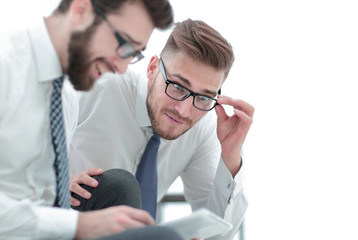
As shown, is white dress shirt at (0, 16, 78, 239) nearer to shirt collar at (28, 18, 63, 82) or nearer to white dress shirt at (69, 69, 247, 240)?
shirt collar at (28, 18, 63, 82)

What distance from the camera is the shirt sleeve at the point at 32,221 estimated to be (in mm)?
1142

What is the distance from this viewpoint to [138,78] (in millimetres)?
2232

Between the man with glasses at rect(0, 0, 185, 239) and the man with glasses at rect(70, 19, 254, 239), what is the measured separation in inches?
23.2

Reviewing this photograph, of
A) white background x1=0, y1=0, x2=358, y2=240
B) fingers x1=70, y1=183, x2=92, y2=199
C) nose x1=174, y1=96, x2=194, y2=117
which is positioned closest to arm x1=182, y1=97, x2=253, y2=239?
nose x1=174, y1=96, x2=194, y2=117

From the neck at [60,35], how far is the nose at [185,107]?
701 mm

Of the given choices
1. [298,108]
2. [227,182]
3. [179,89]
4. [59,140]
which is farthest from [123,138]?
[298,108]

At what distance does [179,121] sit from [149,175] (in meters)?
0.28

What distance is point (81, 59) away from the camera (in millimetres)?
1314

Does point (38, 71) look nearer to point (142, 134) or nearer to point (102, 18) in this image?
point (102, 18)

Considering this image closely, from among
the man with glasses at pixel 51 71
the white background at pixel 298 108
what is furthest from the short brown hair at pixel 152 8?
the white background at pixel 298 108

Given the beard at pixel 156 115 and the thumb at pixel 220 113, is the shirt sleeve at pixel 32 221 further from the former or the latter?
the thumb at pixel 220 113

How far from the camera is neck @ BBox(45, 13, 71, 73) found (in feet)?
4.36

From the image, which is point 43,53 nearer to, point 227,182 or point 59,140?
point 59,140

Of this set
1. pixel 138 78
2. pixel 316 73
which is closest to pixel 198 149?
pixel 138 78
